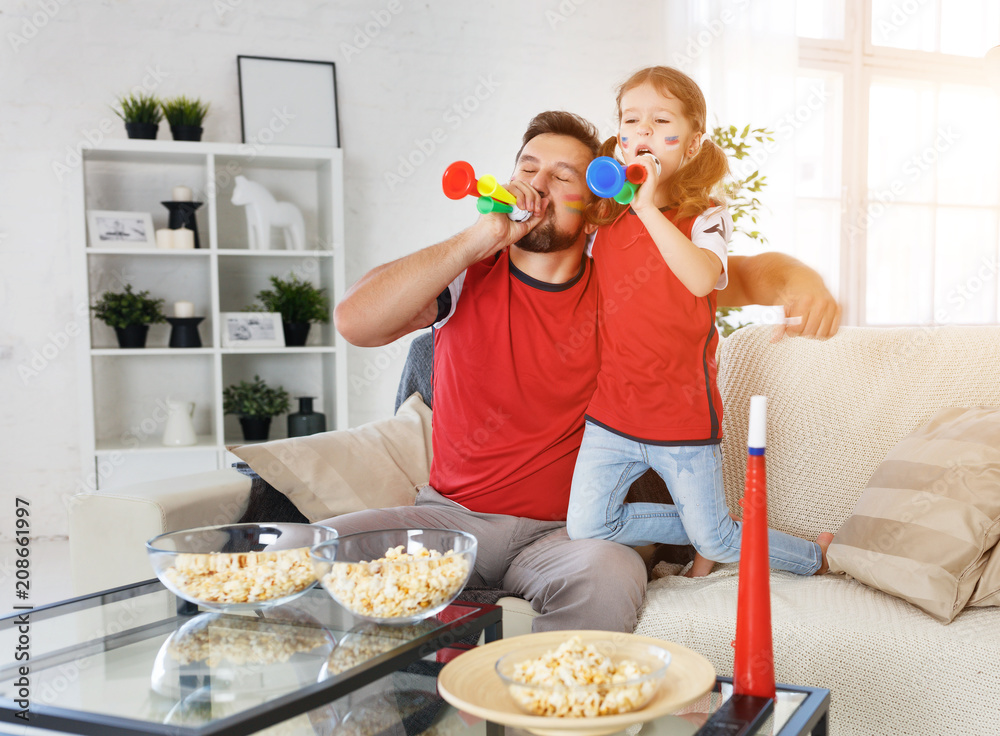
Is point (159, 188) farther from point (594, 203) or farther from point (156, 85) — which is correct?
point (594, 203)

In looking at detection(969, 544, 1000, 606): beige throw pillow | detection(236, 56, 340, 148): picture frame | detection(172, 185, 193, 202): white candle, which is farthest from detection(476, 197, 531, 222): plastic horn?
detection(236, 56, 340, 148): picture frame

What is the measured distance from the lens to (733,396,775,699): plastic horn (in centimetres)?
79

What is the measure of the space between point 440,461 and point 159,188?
2.42m

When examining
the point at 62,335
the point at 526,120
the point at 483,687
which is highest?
the point at 526,120

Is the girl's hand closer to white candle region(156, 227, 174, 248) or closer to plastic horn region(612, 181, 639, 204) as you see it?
plastic horn region(612, 181, 639, 204)

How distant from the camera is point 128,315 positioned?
10.6 ft

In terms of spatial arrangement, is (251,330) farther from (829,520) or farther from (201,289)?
(829,520)

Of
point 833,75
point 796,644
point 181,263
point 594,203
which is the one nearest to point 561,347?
point 594,203

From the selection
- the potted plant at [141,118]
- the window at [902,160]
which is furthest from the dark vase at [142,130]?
the window at [902,160]

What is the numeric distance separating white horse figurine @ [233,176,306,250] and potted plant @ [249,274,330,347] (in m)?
0.16

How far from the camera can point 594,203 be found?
5.34 feet

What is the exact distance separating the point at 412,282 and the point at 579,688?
36.3 inches

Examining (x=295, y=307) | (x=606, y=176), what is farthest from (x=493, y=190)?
(x=295, y=307)

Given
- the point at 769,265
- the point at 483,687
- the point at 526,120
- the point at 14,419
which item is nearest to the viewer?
the point at 483,687
